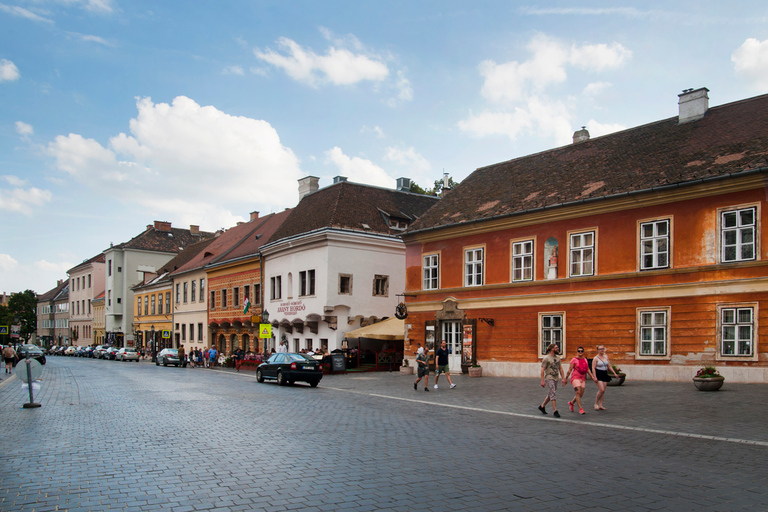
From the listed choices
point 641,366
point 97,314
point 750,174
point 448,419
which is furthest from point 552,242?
point 97,314

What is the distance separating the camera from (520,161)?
105 ft

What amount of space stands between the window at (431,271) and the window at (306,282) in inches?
366

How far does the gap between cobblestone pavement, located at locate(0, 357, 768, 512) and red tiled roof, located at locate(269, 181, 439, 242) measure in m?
21.3

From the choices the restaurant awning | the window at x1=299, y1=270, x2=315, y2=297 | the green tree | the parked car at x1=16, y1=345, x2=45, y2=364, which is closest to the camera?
the restaurant awning

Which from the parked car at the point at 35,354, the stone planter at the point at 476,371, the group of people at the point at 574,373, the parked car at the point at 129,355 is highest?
the group of people at the point at 574,373

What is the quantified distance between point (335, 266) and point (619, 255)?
58.6 ft

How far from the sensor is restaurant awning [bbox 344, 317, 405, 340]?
33.8 metres

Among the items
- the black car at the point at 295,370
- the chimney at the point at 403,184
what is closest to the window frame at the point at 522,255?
the black car at the point at 295,370

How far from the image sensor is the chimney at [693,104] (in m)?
25.2

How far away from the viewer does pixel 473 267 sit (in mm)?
28984

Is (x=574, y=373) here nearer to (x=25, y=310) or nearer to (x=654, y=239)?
(x=654, y=239)

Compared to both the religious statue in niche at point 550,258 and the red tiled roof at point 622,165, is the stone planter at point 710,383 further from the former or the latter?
the religious statue in niche at point 550,258

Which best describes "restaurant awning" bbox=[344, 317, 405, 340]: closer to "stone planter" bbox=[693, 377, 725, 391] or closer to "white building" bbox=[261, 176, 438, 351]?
"white building" bbox=[261, 176, 438, 351]

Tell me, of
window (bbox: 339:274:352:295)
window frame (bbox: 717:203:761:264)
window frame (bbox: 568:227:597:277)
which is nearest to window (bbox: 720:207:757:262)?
window frame (bbox: 717:203:761:264)
